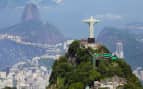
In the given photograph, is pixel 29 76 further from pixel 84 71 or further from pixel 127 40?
pixel 84 71

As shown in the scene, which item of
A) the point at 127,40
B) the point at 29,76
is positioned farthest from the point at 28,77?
the point at 127,40

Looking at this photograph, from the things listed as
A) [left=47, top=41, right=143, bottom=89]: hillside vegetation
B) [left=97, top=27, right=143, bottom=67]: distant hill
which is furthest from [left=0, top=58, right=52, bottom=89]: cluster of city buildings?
[left=47, top=41, right=143, bottom=89]: hillside vegetation

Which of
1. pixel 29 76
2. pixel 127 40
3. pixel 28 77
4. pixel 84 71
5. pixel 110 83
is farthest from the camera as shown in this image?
pixel 127 40

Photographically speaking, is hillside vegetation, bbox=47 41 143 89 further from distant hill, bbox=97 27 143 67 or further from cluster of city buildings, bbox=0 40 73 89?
distant hill, bbox=97 27 143 67

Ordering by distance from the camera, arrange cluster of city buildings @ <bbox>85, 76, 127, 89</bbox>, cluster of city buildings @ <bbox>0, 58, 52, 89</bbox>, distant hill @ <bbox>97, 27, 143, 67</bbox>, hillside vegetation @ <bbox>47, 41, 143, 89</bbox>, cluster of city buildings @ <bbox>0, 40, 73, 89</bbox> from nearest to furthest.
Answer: cluster of city buildings @ <bbox>85, 76, 127, 89</bbox> → hillside vegetation @ <bbox>47, 41, 143, 89</bbox> → cluster of city buildings @ <bbox>0, 40, 73, 89</bbox> → cluster of city buildings @ <bbox>0, 58, 52, 89</bbox> → distant hill @ <bbox>97, 27, 143, 67</bbox>

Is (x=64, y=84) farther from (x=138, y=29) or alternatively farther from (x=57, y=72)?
(x=138, y=29)

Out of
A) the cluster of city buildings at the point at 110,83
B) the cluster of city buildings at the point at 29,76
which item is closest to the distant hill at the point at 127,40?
the cluster of city buildings at the point at 29,76

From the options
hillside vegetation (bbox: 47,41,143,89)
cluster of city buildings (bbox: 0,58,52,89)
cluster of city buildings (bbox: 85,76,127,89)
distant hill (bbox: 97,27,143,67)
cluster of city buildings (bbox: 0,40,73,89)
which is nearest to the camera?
cluster of city buildings (bbox: 85,76,127,89)

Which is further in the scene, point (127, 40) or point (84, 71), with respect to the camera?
point (127, 40)
